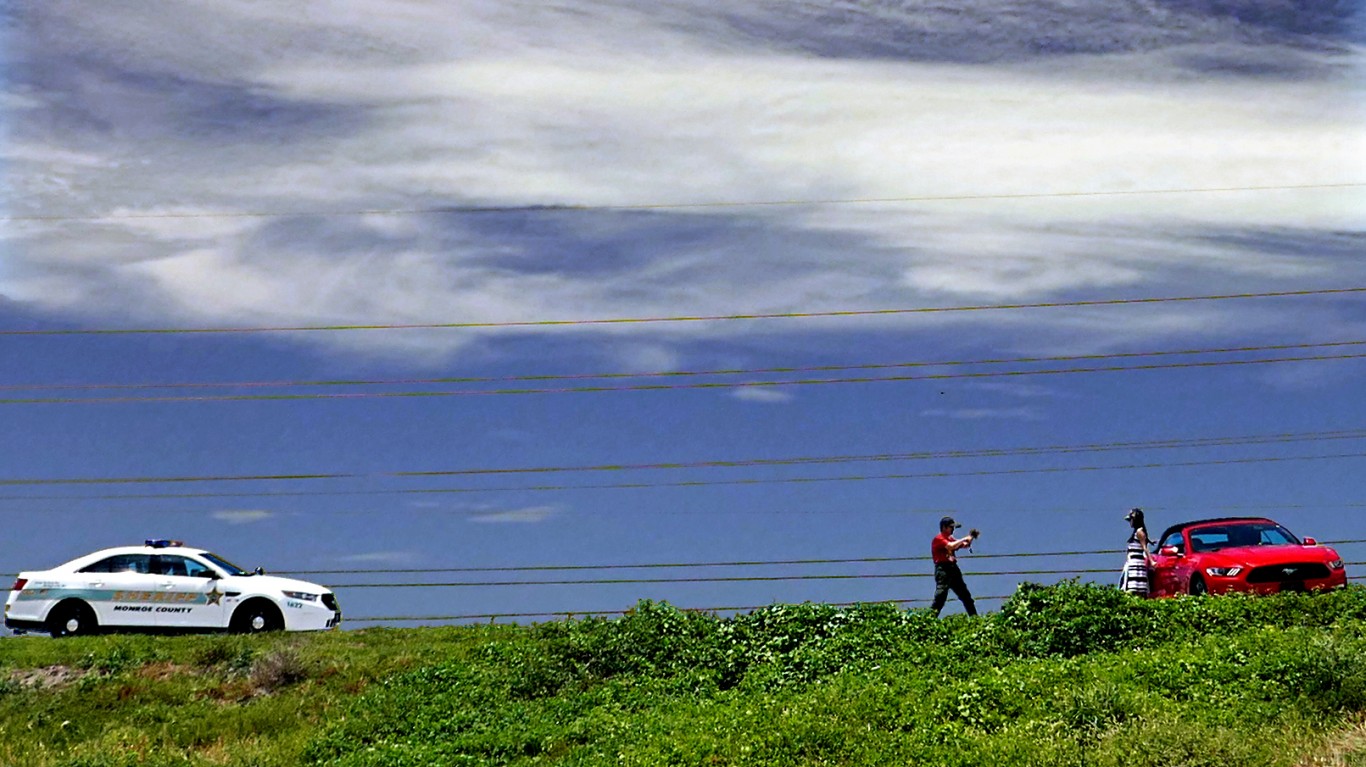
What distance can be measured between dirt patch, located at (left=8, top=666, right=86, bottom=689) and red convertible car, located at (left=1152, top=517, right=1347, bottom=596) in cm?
1954

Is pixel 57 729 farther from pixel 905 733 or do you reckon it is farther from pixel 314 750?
pixel 905 733

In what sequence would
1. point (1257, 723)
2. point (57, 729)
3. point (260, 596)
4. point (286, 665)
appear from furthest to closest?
point (260, 596)
point (286, 665)
point (57, 729)
point (1257, 723)

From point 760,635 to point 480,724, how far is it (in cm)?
544

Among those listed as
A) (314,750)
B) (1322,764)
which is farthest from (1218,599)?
(314,750)

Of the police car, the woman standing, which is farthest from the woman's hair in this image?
the police car

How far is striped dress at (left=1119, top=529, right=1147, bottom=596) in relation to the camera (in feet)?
85.5

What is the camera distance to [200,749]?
1881 cm

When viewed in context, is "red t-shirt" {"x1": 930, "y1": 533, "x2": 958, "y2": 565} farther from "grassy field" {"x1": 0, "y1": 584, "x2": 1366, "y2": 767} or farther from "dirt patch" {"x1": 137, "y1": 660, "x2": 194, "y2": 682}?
"dirt patch" {"x1": 137, "y1": 660, "x2": 194, "y2": 682}

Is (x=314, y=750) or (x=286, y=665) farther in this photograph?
(x=286, y=665)

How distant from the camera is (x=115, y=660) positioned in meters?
23.1

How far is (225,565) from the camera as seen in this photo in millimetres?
28719

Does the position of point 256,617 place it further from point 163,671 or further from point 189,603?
point 163,671

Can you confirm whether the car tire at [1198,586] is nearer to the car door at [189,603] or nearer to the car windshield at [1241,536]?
the car windshield at [1241,536]

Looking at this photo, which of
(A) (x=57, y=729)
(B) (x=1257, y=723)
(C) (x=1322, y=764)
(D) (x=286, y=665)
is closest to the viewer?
(C) (x=1322, y=764)
